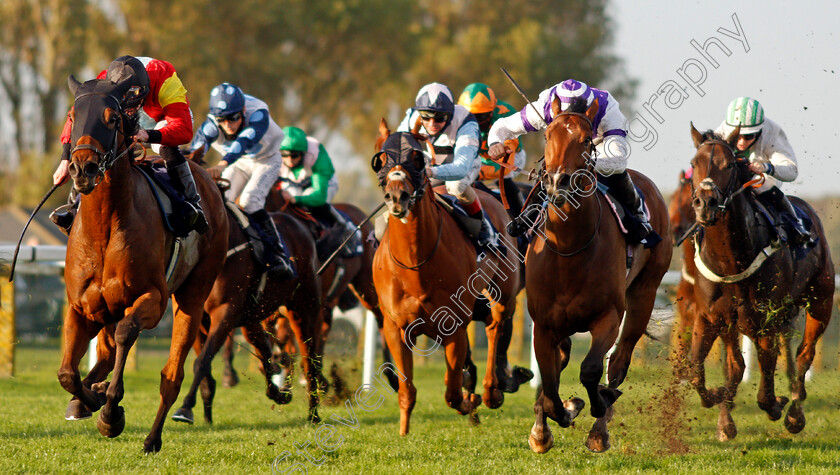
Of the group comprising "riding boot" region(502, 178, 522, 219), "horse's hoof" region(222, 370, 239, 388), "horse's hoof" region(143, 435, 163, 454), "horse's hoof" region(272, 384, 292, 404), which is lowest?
"horse's hoof" region(143, 435, 163, 454)

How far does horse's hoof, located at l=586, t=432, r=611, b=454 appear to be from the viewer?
602 cm

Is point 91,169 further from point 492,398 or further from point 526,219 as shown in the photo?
point 492,398

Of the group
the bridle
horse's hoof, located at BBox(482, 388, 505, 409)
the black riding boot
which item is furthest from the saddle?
the black riding boot

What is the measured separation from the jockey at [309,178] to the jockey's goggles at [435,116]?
2.50 metres

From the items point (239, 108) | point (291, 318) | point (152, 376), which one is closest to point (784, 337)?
point (291, 318)

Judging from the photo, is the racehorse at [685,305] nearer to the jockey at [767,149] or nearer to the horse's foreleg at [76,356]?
the jockey at [767,149]

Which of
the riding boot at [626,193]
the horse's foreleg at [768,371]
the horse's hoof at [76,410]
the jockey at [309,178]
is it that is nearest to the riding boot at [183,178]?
the horse's hoof at [76,410]

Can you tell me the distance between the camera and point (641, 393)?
9516mm

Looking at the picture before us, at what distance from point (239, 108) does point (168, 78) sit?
195 centimetres

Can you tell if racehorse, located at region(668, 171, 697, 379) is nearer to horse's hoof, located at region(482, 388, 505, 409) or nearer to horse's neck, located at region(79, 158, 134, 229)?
horse's hoof, located at region(482, 388, 505, 409)

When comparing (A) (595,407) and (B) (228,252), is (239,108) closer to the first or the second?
(B) (228,252)

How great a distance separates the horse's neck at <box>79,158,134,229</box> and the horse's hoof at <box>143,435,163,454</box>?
56.9 inches

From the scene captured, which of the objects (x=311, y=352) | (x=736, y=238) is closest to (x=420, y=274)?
(x=311, y=352)

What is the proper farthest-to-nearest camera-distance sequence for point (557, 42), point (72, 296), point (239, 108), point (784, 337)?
point (557, 42) → point (239, 108) → point (784, 337) → point (72, 296)
